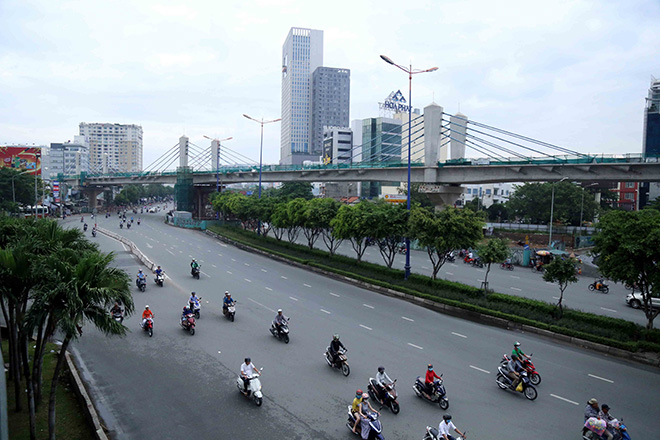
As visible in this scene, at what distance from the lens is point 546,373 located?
526 inches

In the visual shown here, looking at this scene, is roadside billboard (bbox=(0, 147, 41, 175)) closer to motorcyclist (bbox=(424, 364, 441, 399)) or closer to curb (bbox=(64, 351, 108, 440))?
curb (bbox=(64, 351, 108, 440))

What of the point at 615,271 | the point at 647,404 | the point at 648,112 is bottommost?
the point at 647,404

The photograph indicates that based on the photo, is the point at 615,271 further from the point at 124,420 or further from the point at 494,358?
the point at 124,420

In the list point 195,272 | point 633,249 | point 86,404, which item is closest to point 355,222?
point 195,272

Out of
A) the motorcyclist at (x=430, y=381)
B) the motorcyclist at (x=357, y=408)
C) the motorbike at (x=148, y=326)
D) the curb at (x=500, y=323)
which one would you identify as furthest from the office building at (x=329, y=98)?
the motorcyclist at (x=357, y=408)

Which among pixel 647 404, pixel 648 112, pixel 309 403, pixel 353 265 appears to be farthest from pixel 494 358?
pixel 648 112

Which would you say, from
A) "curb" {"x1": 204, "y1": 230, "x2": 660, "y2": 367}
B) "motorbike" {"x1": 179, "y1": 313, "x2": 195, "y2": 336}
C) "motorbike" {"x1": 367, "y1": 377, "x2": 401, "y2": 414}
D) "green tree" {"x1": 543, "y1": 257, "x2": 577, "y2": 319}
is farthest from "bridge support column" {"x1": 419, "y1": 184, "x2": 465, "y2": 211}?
"motorbike" {"x1": 367, "y1": 377, "x2": 401, "y2": 414}

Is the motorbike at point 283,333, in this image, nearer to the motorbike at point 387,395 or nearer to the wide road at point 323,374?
the wide road at point 323,374

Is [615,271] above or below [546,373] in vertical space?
above

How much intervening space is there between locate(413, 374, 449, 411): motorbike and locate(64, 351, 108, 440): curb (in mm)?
7249

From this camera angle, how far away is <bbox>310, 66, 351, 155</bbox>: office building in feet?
540

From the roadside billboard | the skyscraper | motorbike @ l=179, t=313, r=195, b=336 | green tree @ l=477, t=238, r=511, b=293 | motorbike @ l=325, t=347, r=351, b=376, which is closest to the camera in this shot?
motorbike @ l=325, t=347, r=351, b=376

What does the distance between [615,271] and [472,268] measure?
18816 millimetres

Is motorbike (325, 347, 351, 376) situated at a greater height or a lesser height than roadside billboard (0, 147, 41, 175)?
lesser
